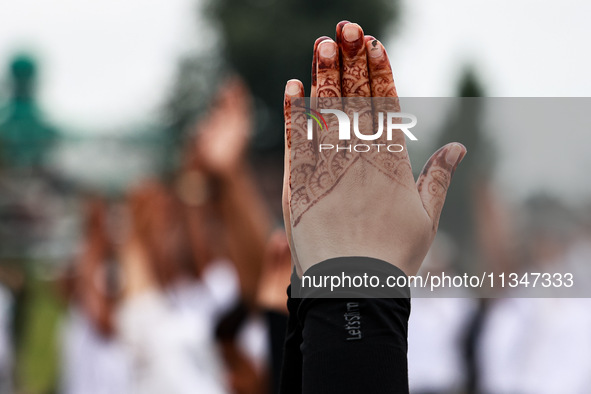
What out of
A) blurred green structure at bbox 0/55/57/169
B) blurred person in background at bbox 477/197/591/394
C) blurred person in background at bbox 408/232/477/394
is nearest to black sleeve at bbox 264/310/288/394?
blurred person in background at bbox 477/197/591/394

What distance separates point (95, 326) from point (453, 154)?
4.76 meters

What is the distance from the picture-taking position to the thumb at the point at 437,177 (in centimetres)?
119

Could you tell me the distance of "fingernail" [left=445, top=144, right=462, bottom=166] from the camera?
4.10ft

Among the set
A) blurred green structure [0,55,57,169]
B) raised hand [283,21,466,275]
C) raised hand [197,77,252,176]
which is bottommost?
raised hand [283,21,466,275]

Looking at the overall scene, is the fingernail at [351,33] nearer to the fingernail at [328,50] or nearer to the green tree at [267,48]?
the fingernail at [328,50]

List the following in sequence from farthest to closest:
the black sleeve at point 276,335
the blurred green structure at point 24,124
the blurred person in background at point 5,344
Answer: the blurred green structure at point 24,124
the blurred person in background at point 5,344
the black sleeve at point 276,335

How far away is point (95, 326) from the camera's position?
5641 millimetres

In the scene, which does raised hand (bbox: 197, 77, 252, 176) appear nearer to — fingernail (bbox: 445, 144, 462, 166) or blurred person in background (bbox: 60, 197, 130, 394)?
blurred person in background (bbox: 60, 197, 130, 394)

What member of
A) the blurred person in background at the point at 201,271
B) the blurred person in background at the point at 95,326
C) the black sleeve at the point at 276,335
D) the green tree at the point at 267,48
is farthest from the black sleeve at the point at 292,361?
the green tree at the point at 267,48

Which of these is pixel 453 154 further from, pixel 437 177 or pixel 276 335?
pixel 276 335

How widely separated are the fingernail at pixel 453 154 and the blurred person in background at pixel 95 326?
4036 millimetres

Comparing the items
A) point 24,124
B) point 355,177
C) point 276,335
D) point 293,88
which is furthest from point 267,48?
point 355,177

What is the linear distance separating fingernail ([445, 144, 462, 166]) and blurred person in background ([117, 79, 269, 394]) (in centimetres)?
→ 307

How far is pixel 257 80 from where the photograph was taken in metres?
22.8
